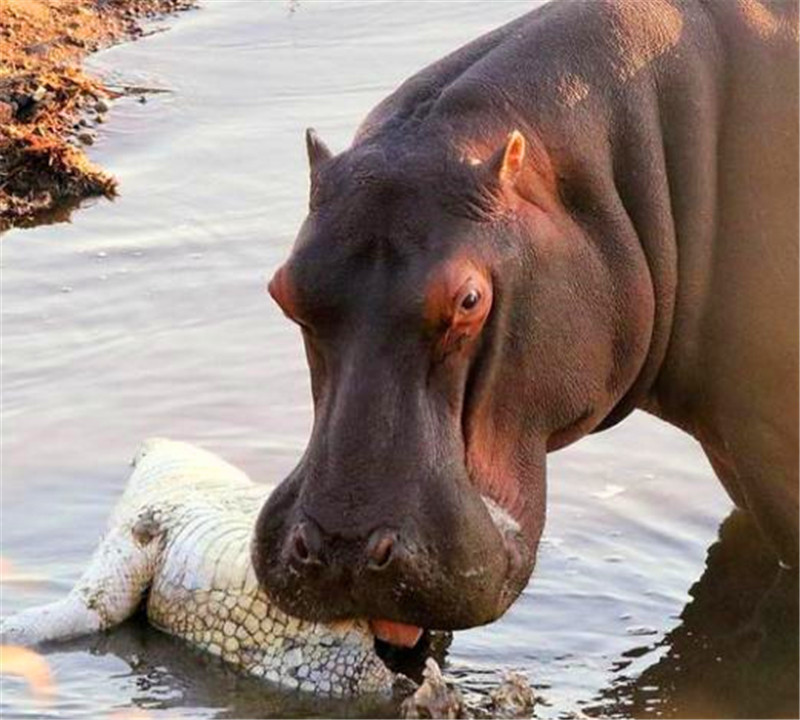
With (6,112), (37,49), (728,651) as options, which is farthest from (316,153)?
(37,49)

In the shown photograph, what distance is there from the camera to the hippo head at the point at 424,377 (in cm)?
499

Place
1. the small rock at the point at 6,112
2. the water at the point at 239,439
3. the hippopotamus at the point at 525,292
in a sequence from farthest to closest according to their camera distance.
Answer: the small rock at the point at 6,112
the water at the point at 239,439
the hippopotamus at the point at 525,292

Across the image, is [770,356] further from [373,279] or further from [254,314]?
[254,314]

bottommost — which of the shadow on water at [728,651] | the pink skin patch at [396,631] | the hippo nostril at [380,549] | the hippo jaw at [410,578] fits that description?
the shadow on water at [728,651]

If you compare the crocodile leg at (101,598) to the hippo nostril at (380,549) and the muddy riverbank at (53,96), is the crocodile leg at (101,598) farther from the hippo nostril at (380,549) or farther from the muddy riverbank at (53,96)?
the muddy riverbank at (53,96)

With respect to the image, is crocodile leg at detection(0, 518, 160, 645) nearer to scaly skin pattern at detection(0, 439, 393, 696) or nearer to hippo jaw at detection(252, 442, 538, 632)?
scaly skin pattern at detection(0, 439, 393, 696)

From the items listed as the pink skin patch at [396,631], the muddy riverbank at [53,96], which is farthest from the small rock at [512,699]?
the muddy riverbank at [53,96]

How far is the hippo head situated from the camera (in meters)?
4.99

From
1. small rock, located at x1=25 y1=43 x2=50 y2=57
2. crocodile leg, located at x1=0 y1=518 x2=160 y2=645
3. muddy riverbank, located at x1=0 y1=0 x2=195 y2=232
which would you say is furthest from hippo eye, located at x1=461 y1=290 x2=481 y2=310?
small rock, located at x1=25 y1=43 x2=50 y2=57

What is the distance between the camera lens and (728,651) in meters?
6.66

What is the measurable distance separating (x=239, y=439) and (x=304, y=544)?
301 centimetres

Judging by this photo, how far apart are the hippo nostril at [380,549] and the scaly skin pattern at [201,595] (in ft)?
3.29

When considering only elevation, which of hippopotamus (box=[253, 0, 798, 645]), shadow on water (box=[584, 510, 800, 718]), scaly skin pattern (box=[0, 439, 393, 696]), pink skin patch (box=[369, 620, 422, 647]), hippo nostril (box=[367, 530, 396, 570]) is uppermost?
hippopotamus (box=[253, 0, 798, 645])

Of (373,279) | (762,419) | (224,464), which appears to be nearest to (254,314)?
(224,464)
